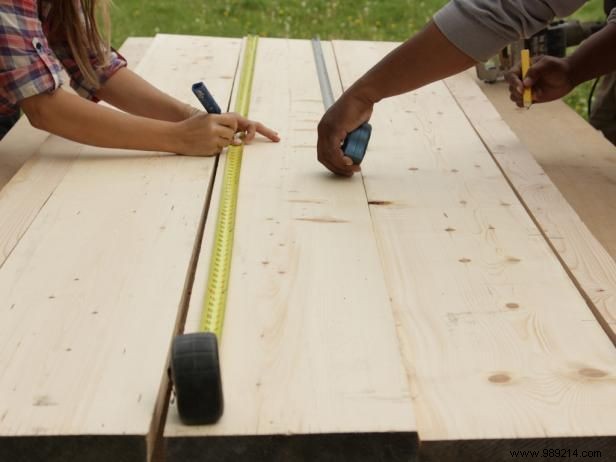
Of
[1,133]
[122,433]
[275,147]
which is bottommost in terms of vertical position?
[1,133]

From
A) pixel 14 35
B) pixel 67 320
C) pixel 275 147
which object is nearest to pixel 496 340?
pixel 67 320

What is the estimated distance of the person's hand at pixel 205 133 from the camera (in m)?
2.61

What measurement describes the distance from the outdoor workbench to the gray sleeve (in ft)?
1.24

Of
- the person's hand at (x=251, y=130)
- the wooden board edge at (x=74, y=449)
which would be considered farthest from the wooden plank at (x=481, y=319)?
the wooden board edge at (x=74, y=449)

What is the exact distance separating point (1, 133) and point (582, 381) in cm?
239

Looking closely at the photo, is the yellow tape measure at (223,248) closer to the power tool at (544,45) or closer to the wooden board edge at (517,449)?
the wooden board edge at (517,449)

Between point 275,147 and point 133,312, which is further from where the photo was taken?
point 275,147

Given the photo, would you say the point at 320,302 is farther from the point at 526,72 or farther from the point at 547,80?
the point at 547,80

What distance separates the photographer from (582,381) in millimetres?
1564

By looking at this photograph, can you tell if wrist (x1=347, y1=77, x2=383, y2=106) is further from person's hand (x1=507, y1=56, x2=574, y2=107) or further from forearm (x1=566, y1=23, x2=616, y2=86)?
forearm (x1=566, y1=23, x2=616, y2=86)

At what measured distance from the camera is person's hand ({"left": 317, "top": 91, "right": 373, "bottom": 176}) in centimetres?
241

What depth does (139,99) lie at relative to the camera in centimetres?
296

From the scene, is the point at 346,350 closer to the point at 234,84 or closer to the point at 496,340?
the point at 496,340

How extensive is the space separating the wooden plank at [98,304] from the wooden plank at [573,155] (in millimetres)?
1020
